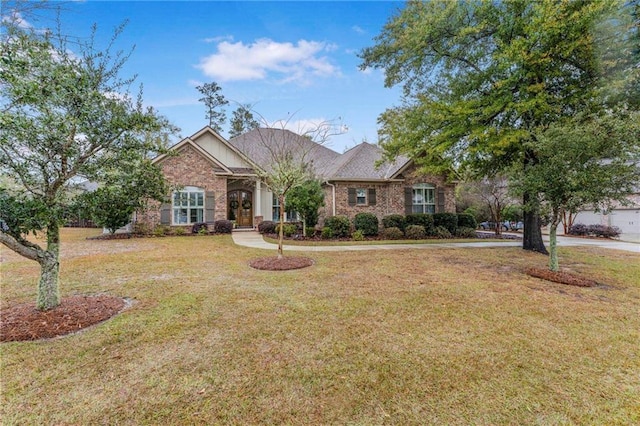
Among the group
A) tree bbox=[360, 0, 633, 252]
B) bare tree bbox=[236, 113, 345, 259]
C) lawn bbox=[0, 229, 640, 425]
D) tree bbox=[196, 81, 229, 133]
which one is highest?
tree bbox=[196, 81, 229, 133]

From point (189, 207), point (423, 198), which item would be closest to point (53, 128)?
point (189, 207)

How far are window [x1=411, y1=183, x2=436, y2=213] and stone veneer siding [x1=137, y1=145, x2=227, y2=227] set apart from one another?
1178 cm

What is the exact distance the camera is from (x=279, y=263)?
8234 mm

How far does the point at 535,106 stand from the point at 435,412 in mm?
10368

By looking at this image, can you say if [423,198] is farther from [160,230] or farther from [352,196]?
[160,230]

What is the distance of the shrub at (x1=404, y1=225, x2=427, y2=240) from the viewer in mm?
15242

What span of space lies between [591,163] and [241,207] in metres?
17.0

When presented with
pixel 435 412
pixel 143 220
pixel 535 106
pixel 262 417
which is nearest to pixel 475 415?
pixel 435 412

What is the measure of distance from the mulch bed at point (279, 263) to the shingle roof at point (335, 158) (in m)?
5.95

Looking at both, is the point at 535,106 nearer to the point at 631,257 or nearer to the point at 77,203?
the point at 631,257

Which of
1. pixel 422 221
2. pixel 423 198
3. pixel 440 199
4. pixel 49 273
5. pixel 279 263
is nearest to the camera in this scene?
pixel 49 273

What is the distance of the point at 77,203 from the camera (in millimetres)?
4121

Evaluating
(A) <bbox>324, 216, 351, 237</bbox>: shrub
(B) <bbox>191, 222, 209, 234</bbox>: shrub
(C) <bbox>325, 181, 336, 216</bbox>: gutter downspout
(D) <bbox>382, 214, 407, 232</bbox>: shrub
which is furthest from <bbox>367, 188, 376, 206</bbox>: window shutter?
(B) <bbox>191, 222, 209, 234</bbox>: shrub

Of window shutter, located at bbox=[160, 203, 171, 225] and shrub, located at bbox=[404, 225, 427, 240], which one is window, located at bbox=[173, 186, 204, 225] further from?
shrub, located at bbox=[404, 225, 427, 240]
